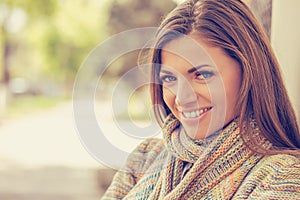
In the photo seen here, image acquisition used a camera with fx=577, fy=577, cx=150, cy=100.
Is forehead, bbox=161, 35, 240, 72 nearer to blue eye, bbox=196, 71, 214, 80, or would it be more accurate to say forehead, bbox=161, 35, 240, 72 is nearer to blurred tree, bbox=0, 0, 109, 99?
blue eye, bbox=196, 71, 214, 80

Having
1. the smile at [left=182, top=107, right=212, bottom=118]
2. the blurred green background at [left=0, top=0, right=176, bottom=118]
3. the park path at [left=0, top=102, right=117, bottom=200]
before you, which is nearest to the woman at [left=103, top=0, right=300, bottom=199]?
the smile at [left=182, top=107, right=212, bottom=118]

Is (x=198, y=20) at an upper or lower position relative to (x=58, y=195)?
lower

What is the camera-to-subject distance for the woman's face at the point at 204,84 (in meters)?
1.11

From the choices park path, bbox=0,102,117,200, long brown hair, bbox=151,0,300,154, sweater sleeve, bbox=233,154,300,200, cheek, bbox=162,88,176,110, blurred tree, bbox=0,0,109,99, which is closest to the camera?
sweater sleeve, bbox=233,154,300,200

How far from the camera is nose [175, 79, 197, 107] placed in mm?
1121

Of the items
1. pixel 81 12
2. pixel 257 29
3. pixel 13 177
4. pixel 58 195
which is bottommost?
pixel 257 29

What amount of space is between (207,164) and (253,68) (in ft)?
0.67

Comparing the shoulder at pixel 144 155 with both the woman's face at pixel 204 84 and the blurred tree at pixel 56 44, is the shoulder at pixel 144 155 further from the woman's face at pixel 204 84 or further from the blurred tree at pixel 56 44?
the blurred tree at pixel 56 44

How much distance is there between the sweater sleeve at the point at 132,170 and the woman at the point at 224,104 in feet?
0.55

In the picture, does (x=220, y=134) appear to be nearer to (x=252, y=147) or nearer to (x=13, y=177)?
(x=252, y=147)

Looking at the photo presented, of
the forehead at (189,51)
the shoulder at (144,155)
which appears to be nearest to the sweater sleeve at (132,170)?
the shoulder at (144,155)

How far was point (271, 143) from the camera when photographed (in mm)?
1087

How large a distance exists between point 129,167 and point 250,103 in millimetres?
382

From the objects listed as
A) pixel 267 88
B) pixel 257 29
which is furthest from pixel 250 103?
pixel 257 29
